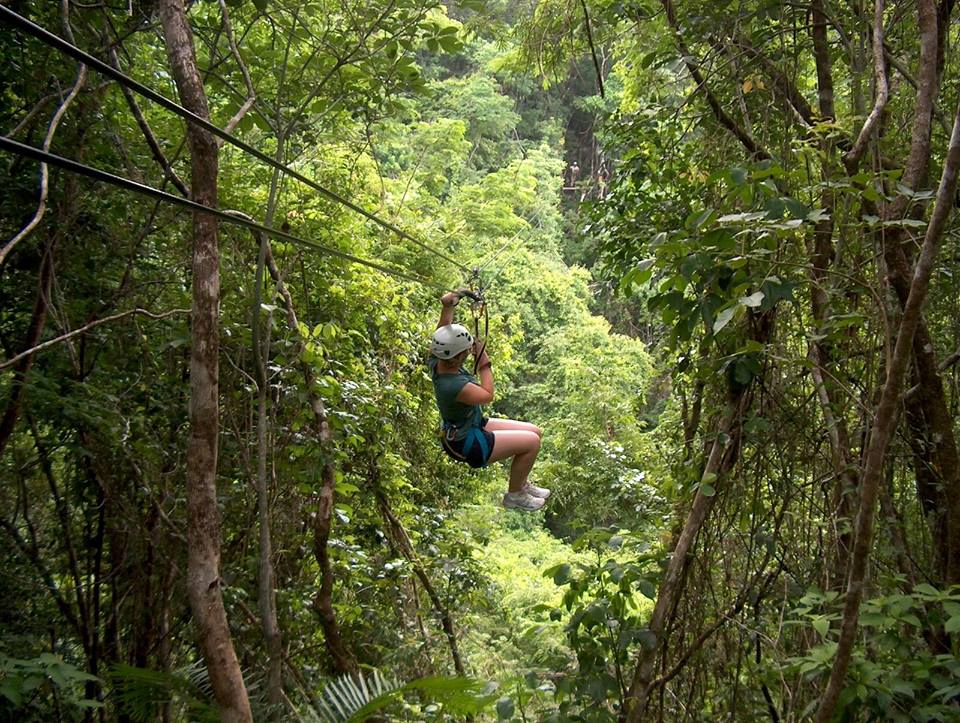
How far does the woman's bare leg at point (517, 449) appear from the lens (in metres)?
3.50

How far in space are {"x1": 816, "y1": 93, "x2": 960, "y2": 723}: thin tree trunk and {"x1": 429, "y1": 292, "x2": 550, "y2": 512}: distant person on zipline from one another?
5.49 ft

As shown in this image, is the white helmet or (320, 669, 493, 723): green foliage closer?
(320, 669, 493, 723): green foliage

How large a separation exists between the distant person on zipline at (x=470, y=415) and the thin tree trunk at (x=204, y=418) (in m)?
1.03

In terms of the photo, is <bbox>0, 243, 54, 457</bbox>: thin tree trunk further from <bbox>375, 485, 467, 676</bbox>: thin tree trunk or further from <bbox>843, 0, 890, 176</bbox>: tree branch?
<bbox>843, 0, 890, 176</bbox>: tree branch

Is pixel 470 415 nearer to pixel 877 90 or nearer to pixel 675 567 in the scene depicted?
pixel 675 567

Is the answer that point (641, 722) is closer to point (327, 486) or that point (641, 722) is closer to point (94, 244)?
point (327, 486)

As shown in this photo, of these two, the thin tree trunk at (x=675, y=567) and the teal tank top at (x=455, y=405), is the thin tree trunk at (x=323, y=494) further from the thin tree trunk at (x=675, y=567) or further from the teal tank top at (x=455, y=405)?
the thin tree trunk at (x=675, y=567)

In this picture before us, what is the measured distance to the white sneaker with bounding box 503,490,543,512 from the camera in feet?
12.5

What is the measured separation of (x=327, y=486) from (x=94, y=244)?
1.53 metres

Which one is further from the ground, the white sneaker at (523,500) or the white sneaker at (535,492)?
the white sneaker at (535,492)

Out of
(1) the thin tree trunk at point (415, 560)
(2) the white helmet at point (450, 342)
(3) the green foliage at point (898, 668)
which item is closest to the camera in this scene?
(3) the green foliage at point (898, 668)

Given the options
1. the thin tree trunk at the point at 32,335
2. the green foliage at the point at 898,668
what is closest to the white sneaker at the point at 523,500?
the green foliage at the point at 898,668

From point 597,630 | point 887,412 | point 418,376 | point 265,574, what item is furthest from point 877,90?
point 418,376

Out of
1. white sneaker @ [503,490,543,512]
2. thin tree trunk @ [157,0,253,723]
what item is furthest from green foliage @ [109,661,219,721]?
white sneaker @ [503,490,543,512]
